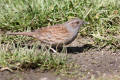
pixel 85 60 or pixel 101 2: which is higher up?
pixel 101 2

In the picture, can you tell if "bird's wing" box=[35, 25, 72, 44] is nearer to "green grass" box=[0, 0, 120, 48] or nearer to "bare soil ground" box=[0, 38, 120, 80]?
"bare soil ground" box=[0, 38, 120, 80]

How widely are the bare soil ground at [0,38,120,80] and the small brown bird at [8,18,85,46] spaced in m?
0.31

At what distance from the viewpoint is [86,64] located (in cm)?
690

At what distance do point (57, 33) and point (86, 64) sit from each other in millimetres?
999

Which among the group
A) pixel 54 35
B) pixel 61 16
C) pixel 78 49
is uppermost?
pixel 61 16

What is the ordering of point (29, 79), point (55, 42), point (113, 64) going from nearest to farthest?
1. point (29, 79)
2. point (113, 64)
3. point (55, 42)

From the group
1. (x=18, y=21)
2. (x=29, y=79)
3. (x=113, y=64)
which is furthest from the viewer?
(x=18, y=21)

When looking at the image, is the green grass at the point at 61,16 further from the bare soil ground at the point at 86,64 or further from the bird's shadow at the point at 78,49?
the bare soil ground at the point at 86,64

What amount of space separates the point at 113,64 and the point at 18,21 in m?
2.30

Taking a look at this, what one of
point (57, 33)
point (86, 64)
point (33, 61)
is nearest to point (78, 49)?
point (57, 33)

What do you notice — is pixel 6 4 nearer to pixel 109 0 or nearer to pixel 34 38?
pixel 34 38

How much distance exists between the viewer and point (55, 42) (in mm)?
7496

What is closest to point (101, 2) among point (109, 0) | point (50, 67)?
point (109, 0)

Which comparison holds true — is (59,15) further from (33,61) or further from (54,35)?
(33,61)
